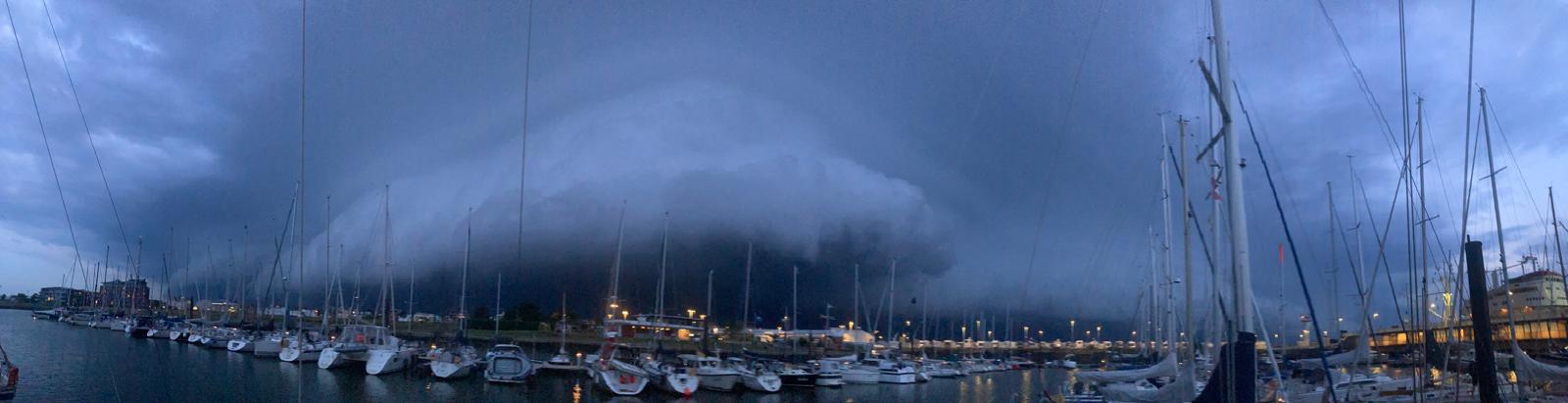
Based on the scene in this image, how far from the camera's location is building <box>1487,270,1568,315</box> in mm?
57375

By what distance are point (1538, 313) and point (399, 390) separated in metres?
68.6

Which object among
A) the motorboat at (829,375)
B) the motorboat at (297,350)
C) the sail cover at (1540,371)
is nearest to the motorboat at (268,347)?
the motorboat at (297,350)

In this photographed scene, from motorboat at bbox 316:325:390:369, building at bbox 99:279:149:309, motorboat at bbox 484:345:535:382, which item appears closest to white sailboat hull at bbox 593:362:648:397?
motorboat at bbox 484:345:535:382

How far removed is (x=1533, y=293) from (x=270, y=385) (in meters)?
85.0

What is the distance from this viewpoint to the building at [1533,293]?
188ft

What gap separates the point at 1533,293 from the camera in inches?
2655

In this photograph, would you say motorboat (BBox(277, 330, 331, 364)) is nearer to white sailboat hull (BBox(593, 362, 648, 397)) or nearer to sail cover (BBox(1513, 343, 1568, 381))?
white sailboat hull (BBox(593, 362, 648, 397))

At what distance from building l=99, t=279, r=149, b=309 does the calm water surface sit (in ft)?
226

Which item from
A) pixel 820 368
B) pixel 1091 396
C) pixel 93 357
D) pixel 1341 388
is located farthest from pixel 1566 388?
pixel 93 357

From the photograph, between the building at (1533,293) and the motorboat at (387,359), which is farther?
the building at (1533,293)

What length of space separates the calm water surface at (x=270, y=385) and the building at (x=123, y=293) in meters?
69.0

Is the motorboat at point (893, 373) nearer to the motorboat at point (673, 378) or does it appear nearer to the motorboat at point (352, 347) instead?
the motorboat at point (673, 378)

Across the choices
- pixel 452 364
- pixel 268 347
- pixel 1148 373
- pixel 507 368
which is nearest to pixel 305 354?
pixel 268 347

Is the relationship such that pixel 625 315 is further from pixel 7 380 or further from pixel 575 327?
pixel 7 380
